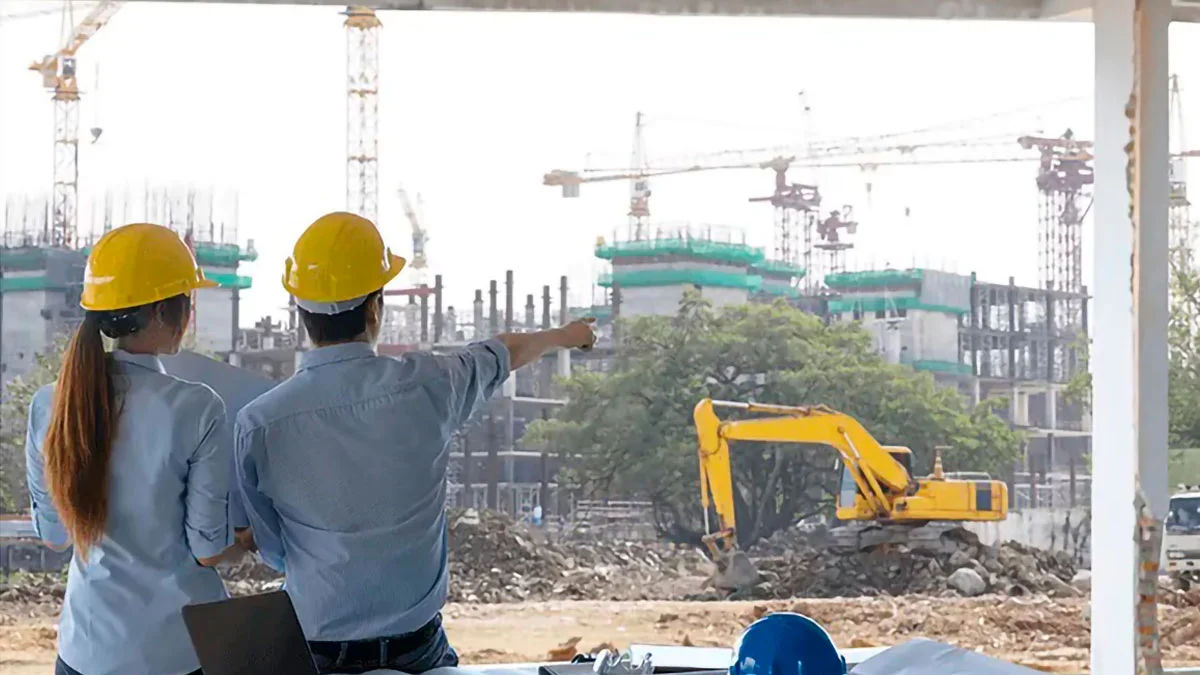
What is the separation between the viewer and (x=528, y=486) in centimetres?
1170

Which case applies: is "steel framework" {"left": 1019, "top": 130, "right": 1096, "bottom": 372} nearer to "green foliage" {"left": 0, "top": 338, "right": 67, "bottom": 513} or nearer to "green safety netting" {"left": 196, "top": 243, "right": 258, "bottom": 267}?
"green safety netting" {"left": 196, "top": 243, "right": 258, "bottom": 267}

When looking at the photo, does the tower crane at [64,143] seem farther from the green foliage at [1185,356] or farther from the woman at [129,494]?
the woman at [129,494]

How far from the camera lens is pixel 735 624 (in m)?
10.1

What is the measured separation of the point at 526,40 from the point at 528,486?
14.9 feet

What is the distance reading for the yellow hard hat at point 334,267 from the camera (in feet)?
5.90

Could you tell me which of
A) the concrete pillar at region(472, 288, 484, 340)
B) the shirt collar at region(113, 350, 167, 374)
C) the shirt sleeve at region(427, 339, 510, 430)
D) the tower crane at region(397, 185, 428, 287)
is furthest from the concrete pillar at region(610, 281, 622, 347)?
the shirt collar at region(113, 350, 167, 374)

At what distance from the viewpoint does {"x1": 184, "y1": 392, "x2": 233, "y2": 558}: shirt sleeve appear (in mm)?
1672

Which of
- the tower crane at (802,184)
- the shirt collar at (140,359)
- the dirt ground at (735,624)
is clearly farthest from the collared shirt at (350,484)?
the tower crane at (802,184)

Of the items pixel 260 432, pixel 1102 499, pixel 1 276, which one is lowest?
pixel 1102 499

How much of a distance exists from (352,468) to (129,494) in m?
0.29

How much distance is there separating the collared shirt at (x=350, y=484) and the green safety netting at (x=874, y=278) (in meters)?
11.3

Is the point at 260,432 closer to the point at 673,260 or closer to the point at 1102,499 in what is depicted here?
the point at 1102,499

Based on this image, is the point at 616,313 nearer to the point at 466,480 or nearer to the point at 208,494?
the point at 466,480

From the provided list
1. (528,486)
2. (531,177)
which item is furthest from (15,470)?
(531,177)
